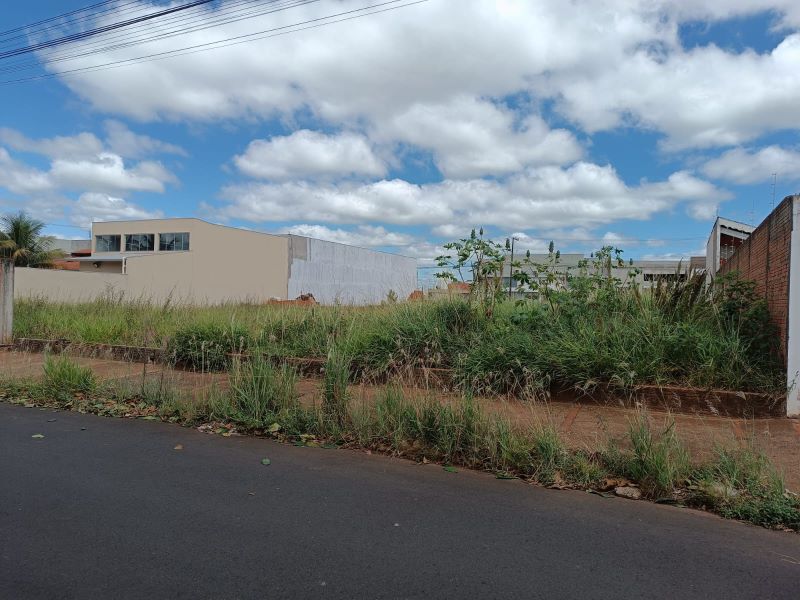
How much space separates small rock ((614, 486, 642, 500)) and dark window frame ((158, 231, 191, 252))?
45.4 m

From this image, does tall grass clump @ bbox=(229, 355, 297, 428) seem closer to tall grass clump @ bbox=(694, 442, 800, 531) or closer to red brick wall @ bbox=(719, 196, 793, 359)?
tall grass clump @ bbox=(694, 442, 800, 531)

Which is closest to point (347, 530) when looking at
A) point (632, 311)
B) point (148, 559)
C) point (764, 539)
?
point (148, 559)

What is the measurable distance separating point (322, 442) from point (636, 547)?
3.26 m

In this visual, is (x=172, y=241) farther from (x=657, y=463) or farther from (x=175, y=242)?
(x=657, y=463)

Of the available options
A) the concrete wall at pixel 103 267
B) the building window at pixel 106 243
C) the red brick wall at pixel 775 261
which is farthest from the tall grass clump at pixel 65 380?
the building window at pixel 106 243

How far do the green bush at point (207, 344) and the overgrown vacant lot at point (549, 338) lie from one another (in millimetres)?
23

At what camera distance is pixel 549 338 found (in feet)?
26.9

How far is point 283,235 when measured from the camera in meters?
53.7

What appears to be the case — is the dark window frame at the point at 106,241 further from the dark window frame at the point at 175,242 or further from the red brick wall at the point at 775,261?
the red brick wall at the point at 775,261

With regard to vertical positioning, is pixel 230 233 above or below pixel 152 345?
above

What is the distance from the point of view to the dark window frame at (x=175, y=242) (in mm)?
46188

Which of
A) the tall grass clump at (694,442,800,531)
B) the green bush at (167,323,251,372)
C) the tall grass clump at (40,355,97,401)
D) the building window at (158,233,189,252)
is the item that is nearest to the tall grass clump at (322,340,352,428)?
the tall grass clump at (694,442,800,531)

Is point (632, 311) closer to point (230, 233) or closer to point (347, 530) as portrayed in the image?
point (347, 530)

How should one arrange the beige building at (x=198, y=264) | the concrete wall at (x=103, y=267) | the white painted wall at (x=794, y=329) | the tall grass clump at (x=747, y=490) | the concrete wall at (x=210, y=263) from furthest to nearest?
the concrete wall at (x=103, y=267)
the concrete wall at (x=210, y=263)
the beige building at (x=198, y=264)
the white painted wall at (x=794, y=329)
the tall grass clump at (x=747, y=490)
